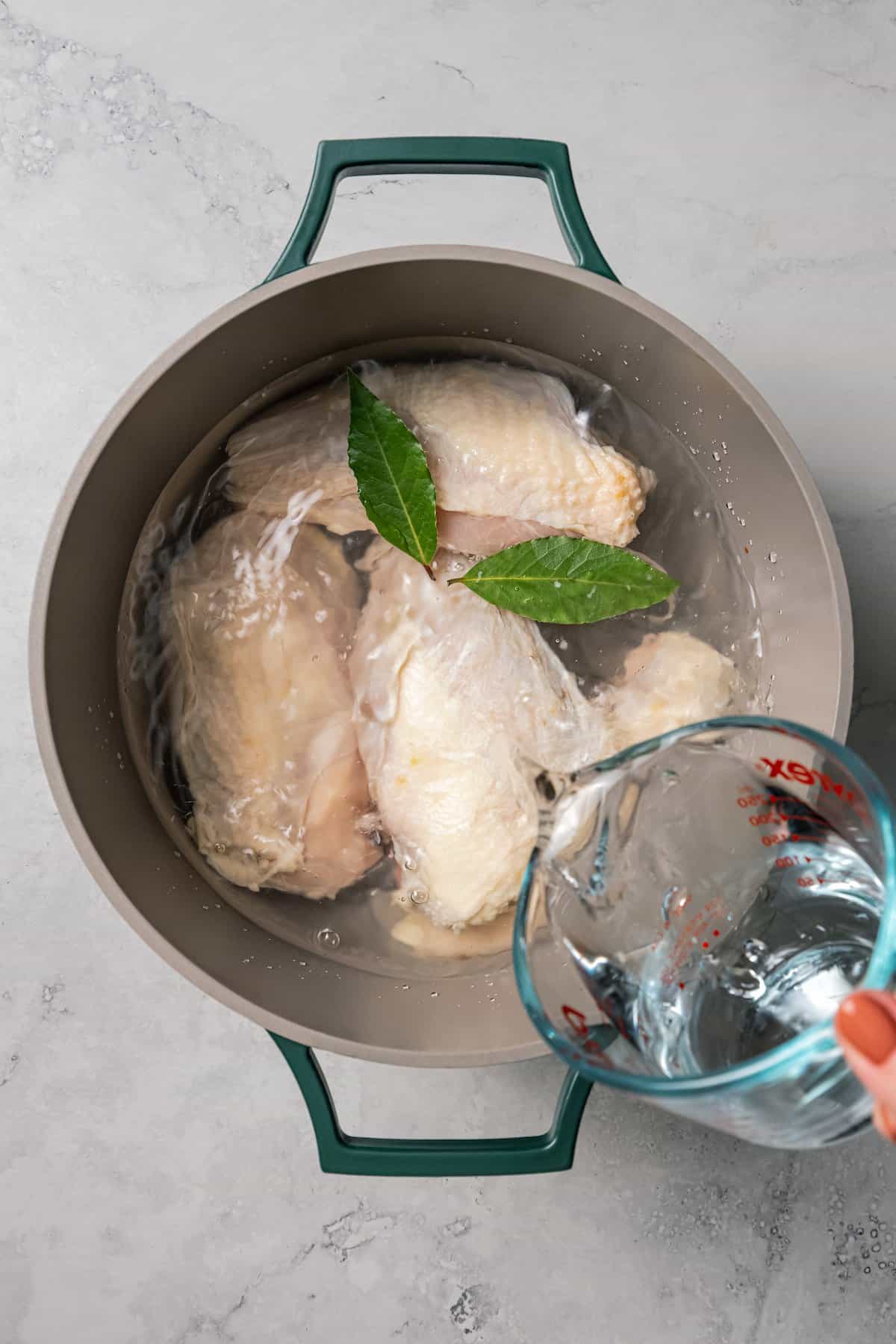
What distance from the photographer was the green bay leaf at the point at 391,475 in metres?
0.81

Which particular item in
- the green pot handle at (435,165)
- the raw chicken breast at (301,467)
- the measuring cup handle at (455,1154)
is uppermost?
the green pot handle at (435,165)

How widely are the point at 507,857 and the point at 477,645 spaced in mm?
170

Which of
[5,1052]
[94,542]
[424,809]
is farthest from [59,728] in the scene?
→ [5,1052]

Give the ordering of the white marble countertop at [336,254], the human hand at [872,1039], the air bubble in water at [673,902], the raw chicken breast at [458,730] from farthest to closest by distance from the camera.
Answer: the white marble countertop at [336,254], the raw chicken breast at [458,730], the air bubble in water at [673,902], the human hand at [872,1039]

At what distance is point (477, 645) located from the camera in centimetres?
84

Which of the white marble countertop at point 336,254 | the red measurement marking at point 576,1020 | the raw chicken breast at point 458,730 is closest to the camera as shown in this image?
the red measurement marking at point 576,1020

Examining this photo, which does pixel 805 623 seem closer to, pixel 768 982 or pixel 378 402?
pixel 768 982

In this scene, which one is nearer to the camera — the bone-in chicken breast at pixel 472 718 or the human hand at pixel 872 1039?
the human hand at pixel 872 1039

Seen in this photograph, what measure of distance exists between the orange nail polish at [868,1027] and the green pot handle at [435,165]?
1.75 feet

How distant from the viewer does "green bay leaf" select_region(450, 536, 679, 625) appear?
80 centimetres

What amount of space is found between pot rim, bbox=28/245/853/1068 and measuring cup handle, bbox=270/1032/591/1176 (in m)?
0.08

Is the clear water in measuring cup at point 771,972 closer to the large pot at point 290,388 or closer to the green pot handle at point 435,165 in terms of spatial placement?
the large pot at point 290,388

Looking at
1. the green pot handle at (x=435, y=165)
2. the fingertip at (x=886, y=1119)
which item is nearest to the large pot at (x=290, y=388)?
the green pot handle at (x=435, y=165)

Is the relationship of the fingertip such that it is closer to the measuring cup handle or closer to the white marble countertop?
the measuring cup handle
